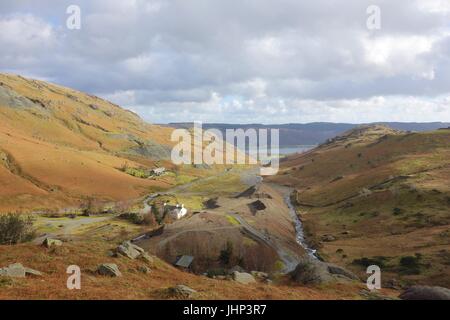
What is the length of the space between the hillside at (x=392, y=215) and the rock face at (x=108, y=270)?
137ft

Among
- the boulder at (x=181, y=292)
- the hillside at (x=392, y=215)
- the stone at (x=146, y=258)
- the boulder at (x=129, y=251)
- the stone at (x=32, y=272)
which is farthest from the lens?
the hillside at (x=392, y=215)

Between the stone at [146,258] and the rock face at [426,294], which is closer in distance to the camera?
the rock face at [426,294]

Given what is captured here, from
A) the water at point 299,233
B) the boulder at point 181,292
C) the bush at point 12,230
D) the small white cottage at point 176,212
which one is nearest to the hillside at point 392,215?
the water at point 299,233

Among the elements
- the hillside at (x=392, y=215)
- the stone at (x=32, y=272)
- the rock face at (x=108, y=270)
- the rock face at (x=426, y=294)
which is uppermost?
the stone at (x=32, y=272)

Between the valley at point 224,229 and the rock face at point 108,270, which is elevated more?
the rock face at point 108,270

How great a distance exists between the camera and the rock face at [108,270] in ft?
106

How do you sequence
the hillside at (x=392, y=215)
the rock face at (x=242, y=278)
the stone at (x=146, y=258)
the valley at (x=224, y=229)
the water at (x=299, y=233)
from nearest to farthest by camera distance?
the valley at (x=224, y=229), the stone at (x=146, y=258), the rock face at (x=242, y=278), the hillside at (x=392, y=215), the water at (x=299, y=233)

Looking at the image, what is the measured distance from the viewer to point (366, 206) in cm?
10444

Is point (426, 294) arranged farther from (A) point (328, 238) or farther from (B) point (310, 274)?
(A) point (328, 238)

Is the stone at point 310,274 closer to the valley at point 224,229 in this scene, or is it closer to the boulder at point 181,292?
the valley at point 224,229

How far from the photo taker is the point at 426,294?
34.2 metres

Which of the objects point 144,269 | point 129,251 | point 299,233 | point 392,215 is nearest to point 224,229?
point 129,251

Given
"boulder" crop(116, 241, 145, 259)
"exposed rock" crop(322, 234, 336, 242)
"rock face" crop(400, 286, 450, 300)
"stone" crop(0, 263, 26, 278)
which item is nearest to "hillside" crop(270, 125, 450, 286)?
"exposed rock" crop(322, 234, 336, 242)
